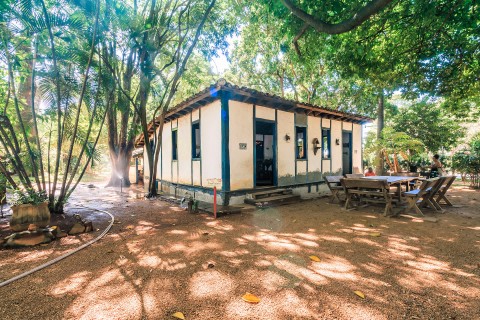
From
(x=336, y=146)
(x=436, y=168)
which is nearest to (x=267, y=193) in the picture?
(x=336, y=146)

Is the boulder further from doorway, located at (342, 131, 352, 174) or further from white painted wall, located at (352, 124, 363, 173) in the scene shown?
white painted wall, located at (352, 124, 363, 173)

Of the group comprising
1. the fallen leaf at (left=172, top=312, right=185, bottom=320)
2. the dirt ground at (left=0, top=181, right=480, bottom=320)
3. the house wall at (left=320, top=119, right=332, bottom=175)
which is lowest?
the dirt ground at (left=0, top=181, right=480, bottom=320)

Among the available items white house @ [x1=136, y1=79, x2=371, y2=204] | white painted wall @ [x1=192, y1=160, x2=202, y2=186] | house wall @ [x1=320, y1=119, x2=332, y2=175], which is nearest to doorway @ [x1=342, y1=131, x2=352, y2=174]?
white house @ [x1=136, y1=79, x2=371, y2=204]

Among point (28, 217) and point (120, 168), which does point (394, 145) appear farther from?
point (120, 168)

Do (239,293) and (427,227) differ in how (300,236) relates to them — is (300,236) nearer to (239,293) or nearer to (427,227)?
(239,293)

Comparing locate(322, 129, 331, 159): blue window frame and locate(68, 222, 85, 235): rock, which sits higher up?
locate(322, 129, 331, 159): blue window frame

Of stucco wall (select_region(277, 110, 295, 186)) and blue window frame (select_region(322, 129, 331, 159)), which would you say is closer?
stucco wall (select_region(277, 110, 295, 186))

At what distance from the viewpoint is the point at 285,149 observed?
9.02m

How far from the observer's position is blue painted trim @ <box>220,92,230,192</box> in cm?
729

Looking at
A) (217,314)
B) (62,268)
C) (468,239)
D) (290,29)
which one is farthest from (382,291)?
(290,29)

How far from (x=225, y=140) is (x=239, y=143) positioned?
61cm

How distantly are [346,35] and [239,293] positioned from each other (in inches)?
301

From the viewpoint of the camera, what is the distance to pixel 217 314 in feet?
6.95

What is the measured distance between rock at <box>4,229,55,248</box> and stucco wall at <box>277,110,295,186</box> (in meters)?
6.90
